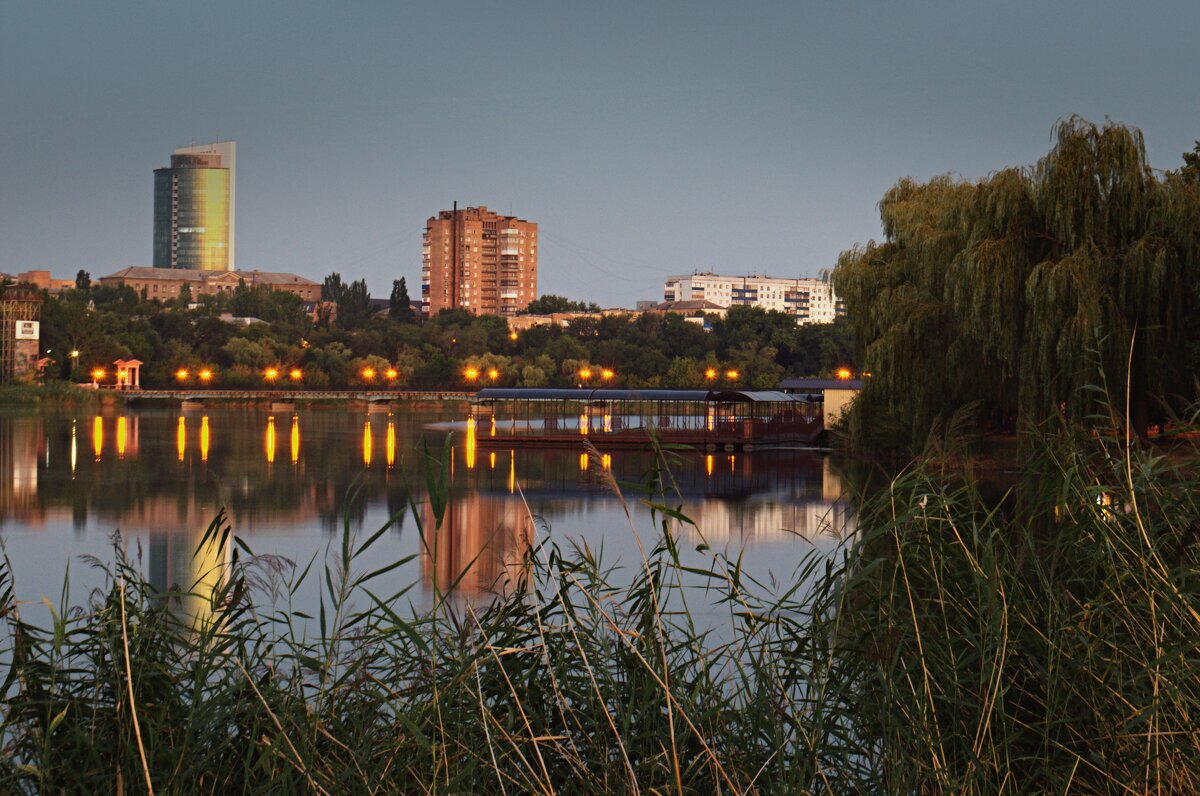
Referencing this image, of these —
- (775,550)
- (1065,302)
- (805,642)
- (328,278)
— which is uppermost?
(328,278)

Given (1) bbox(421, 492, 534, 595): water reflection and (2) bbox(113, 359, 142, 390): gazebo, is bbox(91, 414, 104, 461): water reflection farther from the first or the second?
(2) bbox(113, 359, 142, 390): gazebo

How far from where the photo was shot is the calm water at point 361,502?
543 inches

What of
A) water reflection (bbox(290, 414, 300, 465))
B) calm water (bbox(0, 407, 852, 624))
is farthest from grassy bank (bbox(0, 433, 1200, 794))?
water reflection (bbox(290, 414, 300, 465))

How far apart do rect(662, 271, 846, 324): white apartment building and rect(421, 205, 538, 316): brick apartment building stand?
22.3 m

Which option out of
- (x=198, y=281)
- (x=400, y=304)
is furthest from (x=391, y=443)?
(x=198, y=281)

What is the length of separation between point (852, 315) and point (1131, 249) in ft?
38.8

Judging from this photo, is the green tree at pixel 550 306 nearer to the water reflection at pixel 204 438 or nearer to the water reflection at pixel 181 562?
the water reflection at pixel 204 438

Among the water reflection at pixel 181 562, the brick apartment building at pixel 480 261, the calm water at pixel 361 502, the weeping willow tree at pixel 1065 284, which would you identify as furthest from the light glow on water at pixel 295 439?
the brick apartment building at pixel 480 261

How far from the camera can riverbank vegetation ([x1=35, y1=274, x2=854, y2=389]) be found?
259 ft

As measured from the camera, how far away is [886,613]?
5.03 metres

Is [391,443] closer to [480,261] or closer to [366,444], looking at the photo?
[366,444]

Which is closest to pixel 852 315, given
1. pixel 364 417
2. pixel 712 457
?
pixel 712 457

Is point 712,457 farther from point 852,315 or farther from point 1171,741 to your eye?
point 1171,741

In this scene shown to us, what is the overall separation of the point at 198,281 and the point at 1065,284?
17948cm
